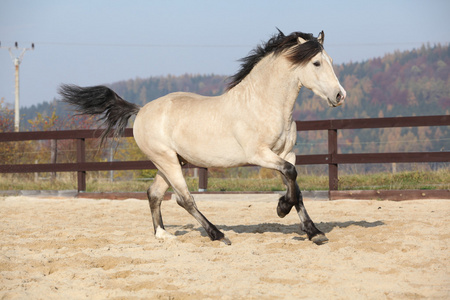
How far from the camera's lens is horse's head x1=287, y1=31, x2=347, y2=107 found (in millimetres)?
4965

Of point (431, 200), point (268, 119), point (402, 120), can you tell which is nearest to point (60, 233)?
point (268, 119)

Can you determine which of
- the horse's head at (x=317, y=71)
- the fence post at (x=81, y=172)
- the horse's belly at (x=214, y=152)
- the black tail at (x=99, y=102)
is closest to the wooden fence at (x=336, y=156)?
the fence post at (x=81, y=172)

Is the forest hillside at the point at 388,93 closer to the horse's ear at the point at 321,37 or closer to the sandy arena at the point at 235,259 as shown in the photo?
the sandy arena at the point at 235,259

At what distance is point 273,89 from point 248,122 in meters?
0.42

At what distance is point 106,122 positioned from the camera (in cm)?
666

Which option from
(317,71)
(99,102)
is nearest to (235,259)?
(317,71)

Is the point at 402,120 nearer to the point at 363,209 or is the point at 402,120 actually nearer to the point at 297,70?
A: the point at 363,209

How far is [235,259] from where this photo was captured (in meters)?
4.41

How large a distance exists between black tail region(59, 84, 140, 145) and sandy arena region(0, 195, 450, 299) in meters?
1.38

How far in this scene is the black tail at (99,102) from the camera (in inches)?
258

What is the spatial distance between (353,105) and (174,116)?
75684 mm

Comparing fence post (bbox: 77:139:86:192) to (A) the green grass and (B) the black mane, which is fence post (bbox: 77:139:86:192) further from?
(B) the black mane

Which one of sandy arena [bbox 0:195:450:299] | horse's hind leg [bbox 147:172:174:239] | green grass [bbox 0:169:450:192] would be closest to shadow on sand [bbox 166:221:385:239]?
sandy arena [bbox 0:195:450:299]

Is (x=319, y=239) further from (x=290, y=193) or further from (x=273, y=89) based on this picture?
(x=273, y=89)
